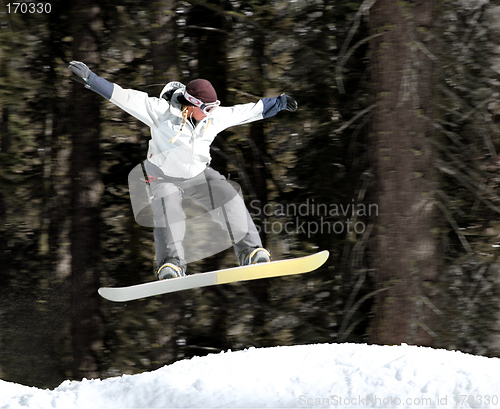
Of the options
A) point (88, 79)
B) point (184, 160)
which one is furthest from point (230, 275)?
point (88, 79)

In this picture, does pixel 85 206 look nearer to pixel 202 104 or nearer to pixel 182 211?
pixel 182 211

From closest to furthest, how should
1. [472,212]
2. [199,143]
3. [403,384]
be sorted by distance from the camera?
1. [403,384]
2. [199,143]
3. [472,212]

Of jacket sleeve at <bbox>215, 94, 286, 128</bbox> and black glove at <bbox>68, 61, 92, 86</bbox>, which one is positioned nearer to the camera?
black glove at <bbox>68, 61, 92, 86</bbox>

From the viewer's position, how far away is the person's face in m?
3.52

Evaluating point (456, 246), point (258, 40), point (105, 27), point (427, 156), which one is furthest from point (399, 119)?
point (105, 27)

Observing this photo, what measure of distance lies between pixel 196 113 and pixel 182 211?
2.36 ft

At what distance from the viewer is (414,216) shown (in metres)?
4.84

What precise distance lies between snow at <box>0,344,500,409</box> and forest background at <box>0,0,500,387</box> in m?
1.40

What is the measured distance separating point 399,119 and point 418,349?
2.08 meters

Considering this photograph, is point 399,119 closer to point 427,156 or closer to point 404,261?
point 427,156

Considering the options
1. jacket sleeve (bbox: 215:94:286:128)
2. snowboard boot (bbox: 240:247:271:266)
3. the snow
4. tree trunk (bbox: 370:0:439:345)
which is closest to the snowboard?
snowboard boot (bbox: 240:247:271:266)

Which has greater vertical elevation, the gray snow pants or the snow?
the gray snow pants

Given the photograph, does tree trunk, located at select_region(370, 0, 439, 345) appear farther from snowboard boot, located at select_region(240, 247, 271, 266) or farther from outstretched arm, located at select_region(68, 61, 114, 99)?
outstretched arm, located at select_region(68, 61, 114, 99)

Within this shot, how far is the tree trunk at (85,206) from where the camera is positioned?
17.2 feet
